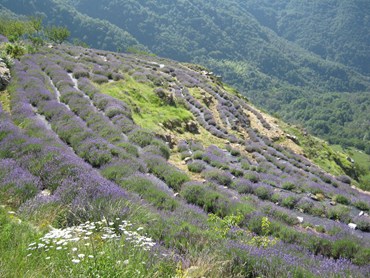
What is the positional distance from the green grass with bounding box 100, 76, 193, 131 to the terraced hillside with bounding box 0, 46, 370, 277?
0.43 ft

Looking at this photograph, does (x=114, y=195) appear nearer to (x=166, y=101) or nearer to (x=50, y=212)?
(x=50, y=212)

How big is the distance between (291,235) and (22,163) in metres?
8.21

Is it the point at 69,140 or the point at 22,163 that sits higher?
the point at 22,163

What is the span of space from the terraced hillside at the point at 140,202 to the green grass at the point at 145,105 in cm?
13

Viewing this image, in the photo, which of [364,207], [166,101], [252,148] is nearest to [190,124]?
[166,101]

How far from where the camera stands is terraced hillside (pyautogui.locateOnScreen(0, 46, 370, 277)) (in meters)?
5.27

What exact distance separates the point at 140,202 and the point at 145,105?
1889cm

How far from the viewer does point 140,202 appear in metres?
8.74

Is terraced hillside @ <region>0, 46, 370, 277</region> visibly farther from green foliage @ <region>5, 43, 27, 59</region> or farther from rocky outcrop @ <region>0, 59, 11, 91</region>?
green foliage @ <region>5, 43, 27, 59</region>

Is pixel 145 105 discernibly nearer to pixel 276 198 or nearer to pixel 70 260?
pixel 276 198

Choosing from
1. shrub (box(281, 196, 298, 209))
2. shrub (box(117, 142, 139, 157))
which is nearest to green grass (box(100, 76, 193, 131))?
shrub (box(117, 142, 139, 157))

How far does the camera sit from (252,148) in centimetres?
2861

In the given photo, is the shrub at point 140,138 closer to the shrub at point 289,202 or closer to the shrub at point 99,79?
the shrub at point 289,202

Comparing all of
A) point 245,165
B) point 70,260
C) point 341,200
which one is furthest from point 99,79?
point 70,260
